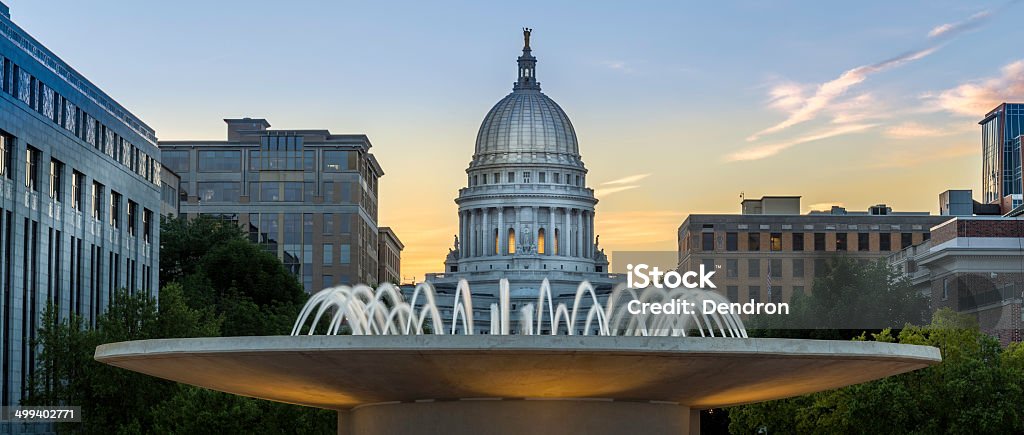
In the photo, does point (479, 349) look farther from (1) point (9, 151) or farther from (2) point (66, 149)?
(2) point (66, 149)

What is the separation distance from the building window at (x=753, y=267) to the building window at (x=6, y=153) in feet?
300

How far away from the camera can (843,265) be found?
10981 cm

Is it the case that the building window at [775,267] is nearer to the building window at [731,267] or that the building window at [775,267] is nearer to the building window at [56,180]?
the building window at [731,267]

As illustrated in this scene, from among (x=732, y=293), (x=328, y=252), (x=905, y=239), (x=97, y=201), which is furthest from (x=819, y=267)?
(x=97, y=201)

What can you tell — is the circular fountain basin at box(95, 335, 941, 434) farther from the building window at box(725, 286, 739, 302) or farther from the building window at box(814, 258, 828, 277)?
the building window at box(725, 286, 739, 302)

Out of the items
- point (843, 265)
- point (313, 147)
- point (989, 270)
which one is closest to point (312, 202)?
point (313, 147)

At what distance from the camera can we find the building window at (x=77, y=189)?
246ft

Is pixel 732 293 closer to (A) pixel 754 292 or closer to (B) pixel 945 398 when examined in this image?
(A) pixel 754 292

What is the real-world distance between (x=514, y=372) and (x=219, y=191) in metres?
130

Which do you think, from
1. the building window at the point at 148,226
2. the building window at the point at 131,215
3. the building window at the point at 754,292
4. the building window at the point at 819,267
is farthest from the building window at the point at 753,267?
the building window at the point at 131,215

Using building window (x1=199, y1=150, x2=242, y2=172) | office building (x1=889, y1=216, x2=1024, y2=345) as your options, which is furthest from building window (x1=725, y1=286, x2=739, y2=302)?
building window (x1=199, y1=150, x2=242, y2=172)

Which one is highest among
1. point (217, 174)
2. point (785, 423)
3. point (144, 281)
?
point (217, 174)

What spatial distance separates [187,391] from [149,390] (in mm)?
2518

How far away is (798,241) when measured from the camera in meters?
147
